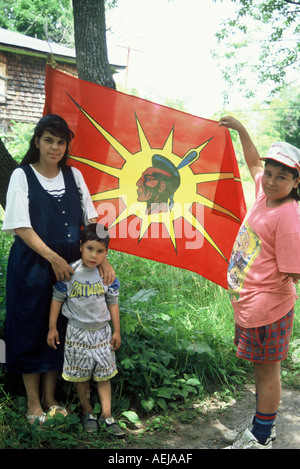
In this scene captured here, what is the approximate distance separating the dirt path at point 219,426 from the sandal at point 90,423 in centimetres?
25

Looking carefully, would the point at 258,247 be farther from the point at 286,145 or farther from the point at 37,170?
the point at 37,170

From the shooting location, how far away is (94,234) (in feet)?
9.21

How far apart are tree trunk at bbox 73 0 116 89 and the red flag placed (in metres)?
0.88

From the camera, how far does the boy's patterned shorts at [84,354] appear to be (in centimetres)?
285

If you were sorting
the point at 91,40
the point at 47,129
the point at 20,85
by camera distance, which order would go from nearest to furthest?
the point at 47,129, the point at 91,40, the point at 20,85

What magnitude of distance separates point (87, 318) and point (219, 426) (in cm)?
123

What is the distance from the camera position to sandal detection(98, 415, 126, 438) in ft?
9.40

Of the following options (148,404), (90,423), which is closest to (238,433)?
(148,404)

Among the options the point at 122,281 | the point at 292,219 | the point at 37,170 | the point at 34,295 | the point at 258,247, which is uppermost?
the point at 37,170

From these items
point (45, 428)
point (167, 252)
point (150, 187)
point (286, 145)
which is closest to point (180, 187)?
point (150, 187)

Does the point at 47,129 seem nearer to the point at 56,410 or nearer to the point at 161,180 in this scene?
the point at 161,180

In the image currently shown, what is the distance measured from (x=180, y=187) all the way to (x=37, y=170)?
1251mm

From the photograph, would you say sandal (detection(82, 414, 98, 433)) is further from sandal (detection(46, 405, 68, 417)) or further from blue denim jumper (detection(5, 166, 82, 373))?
blue denim jumper (detection(5, 166, 82, 373))

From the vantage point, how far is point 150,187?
363 cm
